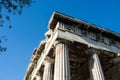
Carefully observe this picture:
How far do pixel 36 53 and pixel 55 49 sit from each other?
6.21 m

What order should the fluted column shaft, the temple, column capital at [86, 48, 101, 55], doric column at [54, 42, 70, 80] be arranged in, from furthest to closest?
column capital at [86, 48, 101, 55] < the fluted column shaft < the temple < doric column at [54, 42, 70, 80]

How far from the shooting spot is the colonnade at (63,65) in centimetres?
1453

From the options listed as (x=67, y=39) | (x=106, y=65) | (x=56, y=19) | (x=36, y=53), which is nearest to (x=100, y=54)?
(x=106, y=65)

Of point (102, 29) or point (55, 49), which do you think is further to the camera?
point (102, 29)

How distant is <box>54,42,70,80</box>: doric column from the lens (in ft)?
46.8

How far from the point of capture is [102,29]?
68.0ft

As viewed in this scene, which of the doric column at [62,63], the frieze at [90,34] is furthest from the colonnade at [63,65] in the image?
the frieze at [90,34]

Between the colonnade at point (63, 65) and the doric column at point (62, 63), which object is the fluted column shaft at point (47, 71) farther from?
the doric column at point (62, 63)

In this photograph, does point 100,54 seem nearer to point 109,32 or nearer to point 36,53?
point 109,32

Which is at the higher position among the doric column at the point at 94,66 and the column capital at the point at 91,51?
the column capital at the point at 91,51

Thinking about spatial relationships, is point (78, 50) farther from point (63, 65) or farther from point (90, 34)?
point (63, 65)

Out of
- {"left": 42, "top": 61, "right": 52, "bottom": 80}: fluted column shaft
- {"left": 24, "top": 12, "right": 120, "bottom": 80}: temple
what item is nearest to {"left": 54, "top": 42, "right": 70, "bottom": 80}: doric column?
{"left": 24, "top": 12, "right": 120, "bottom": 80}: temple

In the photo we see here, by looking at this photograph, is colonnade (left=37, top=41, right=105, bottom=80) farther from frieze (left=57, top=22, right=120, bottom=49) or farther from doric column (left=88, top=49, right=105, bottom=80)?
frieze (left=57, top=22, right=120, bottom=49)

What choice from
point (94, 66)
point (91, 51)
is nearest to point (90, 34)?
point (91, 51)
